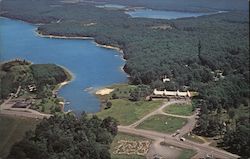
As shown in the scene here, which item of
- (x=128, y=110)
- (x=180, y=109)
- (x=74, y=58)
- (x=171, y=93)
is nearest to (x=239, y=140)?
(x=180, y=109)

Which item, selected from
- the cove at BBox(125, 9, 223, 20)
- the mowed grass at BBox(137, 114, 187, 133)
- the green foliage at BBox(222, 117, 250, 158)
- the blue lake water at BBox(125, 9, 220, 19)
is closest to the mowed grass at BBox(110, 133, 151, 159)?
the mowed grass at BBox(137, 114, 187, 133)

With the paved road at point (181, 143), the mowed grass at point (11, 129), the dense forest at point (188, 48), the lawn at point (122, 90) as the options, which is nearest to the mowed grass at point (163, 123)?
the paved road at point (181, 143)

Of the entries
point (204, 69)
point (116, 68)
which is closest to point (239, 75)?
point (204, 69)

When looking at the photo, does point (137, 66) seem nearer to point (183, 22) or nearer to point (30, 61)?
point (30, 61)

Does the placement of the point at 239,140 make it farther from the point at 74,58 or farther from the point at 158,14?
the point at 158,14

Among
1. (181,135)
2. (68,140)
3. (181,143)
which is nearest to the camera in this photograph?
(68,140)

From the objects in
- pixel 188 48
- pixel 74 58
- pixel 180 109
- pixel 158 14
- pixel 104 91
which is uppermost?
pixel 158 14
